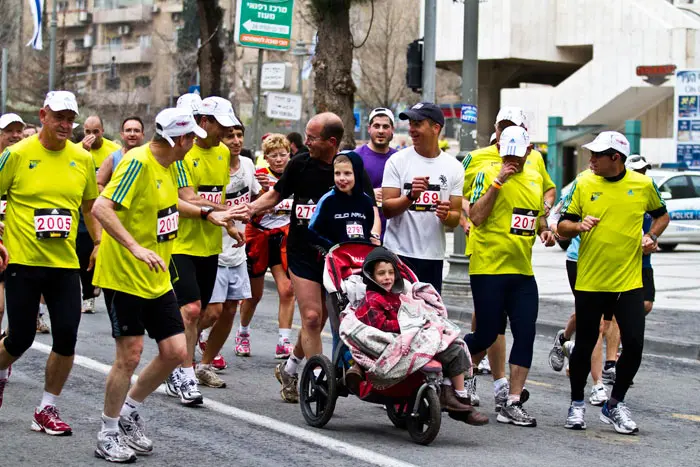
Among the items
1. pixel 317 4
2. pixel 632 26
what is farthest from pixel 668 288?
pixel 632 26

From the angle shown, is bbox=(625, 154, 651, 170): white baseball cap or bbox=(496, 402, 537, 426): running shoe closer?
bbox=(496, 402, 537, 426): running shoe

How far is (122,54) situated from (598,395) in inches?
3204

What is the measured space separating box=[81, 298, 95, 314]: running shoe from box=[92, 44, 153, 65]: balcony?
7065 cm

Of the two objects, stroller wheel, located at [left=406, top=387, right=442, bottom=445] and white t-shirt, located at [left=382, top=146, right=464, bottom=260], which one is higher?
white t-shirt, located at [left=382, top=146, right=464, bottom=260]

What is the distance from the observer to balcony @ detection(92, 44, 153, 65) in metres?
86.5

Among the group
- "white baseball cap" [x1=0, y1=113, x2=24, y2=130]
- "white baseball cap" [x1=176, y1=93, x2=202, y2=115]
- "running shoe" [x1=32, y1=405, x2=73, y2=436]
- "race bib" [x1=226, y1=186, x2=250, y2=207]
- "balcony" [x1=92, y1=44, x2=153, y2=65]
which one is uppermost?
"balcony" [x1=92, y1=44, x2=153, y2=65]

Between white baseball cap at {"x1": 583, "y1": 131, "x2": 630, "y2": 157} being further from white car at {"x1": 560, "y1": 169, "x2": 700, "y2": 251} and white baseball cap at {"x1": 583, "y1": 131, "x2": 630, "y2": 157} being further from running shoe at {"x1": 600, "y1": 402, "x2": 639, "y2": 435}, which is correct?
white car at {"x1": 560, "y1": 169, "x2": 700, "y2": 251}

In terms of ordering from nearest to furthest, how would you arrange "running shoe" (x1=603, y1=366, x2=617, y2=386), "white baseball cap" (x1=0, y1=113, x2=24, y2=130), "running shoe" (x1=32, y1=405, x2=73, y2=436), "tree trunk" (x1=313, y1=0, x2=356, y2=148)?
"running shoe" (x1=32, y1=405, x2=73, y2=436) → "white baseball cap" (x1=0, y1=113, x2=24, y2=130) → "running shoe" (x1=603, y1=366, x2=617, y2=386) → "tree trunk" (x1=313, y1=0, x2=356, y2=148)

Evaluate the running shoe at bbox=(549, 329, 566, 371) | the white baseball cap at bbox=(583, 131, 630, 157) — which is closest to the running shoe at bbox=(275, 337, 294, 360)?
the running shoe at bbox=(549, 329, 566, 371)

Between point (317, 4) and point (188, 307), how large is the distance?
12.5 metres

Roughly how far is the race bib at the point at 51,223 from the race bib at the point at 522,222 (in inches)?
117

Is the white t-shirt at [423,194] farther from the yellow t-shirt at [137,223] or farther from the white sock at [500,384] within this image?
the yellow t-shirt at [137,223]

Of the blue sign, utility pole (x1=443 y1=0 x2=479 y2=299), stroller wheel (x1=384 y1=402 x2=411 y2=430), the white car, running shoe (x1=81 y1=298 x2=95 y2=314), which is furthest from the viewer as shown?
the white car

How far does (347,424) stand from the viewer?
8398mm
